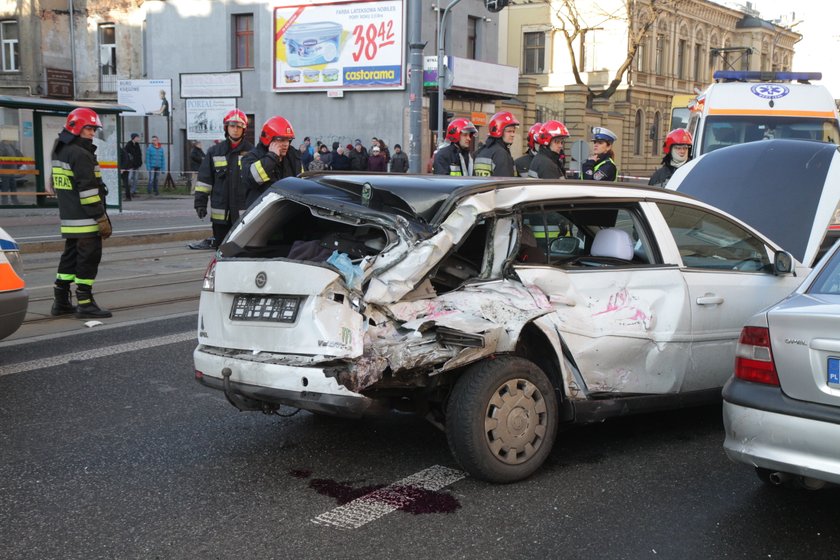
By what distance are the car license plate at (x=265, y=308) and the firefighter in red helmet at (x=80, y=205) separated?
4.33 m

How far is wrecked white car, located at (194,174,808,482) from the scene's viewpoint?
4.40 meters

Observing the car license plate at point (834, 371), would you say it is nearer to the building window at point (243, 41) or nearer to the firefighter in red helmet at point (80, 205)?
the firefighter in red helmet at point (80, 205)

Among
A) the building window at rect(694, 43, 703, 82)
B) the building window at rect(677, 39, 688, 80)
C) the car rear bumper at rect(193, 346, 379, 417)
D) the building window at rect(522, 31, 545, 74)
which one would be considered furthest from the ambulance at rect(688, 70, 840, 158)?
the building window at rect(694, 43, 703, 82)

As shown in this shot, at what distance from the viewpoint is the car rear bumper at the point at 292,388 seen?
14.1ft

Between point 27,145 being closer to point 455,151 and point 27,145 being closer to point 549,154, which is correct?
point 455,151

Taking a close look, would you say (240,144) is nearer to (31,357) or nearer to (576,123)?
(31,357)

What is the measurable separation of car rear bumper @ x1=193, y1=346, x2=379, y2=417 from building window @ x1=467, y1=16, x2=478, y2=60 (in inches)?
1404

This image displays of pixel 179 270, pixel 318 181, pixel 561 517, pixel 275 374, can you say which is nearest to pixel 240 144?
pixel 179 270

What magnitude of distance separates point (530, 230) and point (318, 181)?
3.83ft

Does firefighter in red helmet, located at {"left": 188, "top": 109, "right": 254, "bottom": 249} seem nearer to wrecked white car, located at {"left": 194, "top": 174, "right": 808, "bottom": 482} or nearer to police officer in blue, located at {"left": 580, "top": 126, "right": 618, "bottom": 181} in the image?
police officer in blue, located at {"left": 580, "top": 126, "right": 618, "bottom": 181}

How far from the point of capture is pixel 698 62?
58625 millimetres

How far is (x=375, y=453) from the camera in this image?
5105mm

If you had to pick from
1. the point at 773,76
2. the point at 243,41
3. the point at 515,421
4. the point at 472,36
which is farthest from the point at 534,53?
the point at 515,421

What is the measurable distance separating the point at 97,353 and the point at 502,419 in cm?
407
